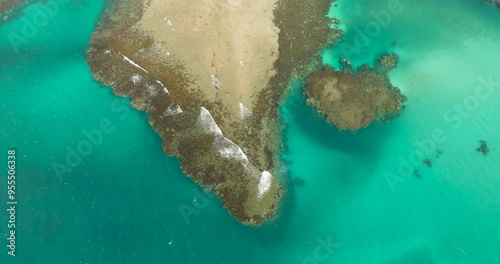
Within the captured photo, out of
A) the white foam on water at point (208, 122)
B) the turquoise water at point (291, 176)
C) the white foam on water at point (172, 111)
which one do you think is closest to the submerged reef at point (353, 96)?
the turquoise water at point (291, 176)

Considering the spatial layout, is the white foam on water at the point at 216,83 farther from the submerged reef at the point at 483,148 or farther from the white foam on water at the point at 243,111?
the submerged reef at the point at 483,148

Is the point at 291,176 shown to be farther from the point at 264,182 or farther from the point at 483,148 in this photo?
the point at 483,148

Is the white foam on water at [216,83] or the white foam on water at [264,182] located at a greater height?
the white foam on water at [216,83]

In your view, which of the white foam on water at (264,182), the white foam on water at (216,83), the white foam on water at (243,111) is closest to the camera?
the white foam on water at (264,182)

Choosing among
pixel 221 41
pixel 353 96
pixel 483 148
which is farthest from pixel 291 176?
pixel 483 148

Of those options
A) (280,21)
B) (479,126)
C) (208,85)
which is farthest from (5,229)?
(479,126)

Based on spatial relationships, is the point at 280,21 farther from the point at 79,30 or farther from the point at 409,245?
the point at 409,245
